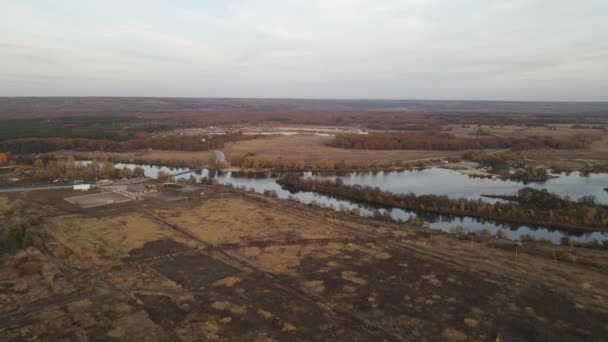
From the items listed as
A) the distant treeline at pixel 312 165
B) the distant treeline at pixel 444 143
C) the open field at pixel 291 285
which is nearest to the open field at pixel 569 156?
the distant treeline at pixel 444 143

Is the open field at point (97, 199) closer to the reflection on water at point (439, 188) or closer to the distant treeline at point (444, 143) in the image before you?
the reflection on water at point (439, 188)

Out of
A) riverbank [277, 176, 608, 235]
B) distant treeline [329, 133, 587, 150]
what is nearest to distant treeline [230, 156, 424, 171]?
riverbank [277, 176, 608, 235]

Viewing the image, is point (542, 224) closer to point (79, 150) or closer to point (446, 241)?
point (446, 241)

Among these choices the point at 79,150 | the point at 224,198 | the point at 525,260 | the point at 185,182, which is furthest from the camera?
the point at 79,150

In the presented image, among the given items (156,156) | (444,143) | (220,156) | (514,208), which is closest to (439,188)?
(514,208)

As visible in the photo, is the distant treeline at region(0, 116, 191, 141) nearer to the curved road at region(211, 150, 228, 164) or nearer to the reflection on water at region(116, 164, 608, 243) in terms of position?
the curved road at region(211, 150, 228, 164)

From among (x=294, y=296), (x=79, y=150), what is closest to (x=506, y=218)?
(x=294, y=296)
